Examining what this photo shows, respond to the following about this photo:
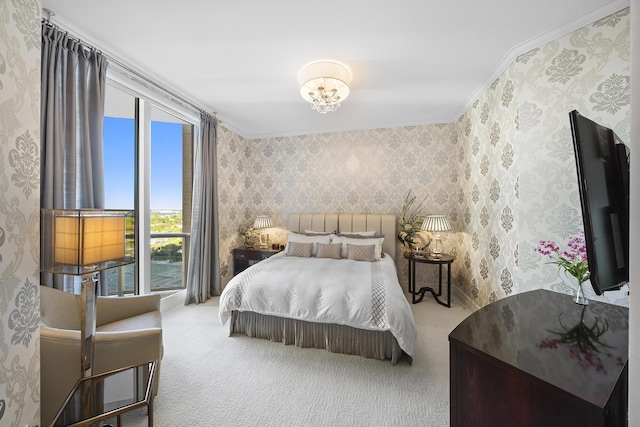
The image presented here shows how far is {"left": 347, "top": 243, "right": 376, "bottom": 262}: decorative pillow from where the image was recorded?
11.2 feet

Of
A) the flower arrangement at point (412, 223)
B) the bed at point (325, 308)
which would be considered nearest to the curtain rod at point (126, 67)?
the bed at point (325, 308)

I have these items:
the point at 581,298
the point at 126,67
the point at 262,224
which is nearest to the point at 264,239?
the point at 262,224

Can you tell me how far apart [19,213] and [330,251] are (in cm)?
295

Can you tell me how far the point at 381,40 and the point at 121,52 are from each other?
7.88ft

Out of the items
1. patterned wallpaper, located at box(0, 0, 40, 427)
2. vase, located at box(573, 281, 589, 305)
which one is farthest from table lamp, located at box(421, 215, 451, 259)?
patterned wallpaper, located at box(0, 0, 40, 427)

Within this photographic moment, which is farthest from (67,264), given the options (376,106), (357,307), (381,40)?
(376,106)

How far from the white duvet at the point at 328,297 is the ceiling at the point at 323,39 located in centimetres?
214

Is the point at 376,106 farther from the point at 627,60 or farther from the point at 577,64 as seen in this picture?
the point at 627,60

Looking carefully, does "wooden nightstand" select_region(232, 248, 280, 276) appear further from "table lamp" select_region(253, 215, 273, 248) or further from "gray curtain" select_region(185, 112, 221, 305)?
"gray curtain" select_region(185, 112, 221, 305)

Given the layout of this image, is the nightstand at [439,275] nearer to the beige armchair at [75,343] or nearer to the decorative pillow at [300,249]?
the decorative pillow at [300,249]

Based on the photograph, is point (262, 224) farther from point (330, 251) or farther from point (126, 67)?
point (126, 67)

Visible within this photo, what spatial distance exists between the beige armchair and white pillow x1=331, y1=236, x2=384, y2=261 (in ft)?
7.80

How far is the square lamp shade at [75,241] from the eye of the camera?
118 cm

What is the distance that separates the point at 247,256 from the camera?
4211mm
